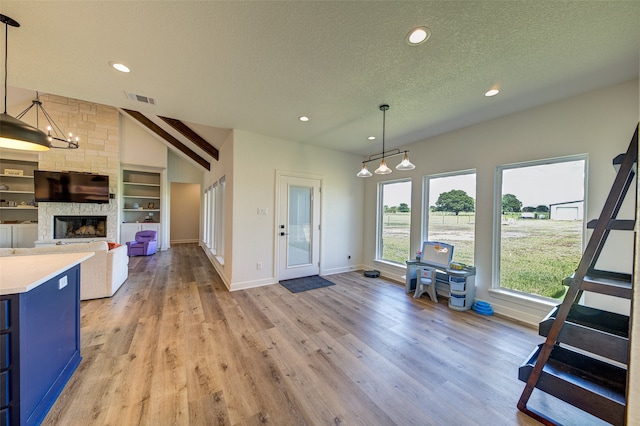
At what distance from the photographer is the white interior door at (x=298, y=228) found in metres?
4.48

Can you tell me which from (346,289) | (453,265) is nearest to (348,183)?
(346,289)

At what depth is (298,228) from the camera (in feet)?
15.6

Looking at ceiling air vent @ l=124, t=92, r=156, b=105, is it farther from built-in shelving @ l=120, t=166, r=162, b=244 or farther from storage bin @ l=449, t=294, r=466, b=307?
built-in shelving @ l=120, t=166, r=162, b=244

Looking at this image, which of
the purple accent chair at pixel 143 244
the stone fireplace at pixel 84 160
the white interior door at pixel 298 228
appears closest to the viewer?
the white interior door at pixel 298 228

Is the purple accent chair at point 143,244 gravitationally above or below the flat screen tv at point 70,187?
below

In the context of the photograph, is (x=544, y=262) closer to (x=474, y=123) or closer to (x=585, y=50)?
(x=474, y=123)

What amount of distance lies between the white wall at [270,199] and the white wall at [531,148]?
1.60 meters

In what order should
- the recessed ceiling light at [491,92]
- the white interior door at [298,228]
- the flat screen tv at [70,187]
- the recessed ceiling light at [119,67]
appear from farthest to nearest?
the flat screen tv at [70,187]
the white interior door at [298,228]
the recessed ceiling light at [491,92]
the recessed ceiling light at [119,67]

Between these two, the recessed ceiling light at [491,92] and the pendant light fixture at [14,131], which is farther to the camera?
the recessed ceiling light at [491,92]

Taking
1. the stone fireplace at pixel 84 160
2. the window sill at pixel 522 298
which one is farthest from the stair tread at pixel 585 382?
the stone fireplace at pixel 84 160

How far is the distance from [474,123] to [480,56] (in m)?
1.74

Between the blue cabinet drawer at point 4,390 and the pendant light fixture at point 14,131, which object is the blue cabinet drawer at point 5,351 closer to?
the blue cabinet drawer at point 4,390

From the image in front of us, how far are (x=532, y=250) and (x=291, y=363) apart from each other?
11.0 feet

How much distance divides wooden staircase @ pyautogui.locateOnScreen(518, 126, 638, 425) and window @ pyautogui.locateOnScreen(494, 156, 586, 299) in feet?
4.44
